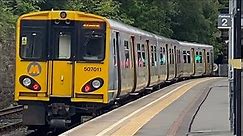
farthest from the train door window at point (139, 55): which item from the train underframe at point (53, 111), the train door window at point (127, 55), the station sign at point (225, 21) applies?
the station sign at point (225, 21)

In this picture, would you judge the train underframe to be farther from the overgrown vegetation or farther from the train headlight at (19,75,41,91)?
the overgrown vegetation

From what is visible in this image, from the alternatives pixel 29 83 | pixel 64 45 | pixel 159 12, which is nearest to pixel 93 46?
pixel 64 45

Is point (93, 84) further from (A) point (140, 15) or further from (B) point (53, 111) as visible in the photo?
(A) point (140, 15)

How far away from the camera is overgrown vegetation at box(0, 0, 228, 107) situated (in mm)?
26844

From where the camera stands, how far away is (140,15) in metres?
53.5

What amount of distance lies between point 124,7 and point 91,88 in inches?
1452

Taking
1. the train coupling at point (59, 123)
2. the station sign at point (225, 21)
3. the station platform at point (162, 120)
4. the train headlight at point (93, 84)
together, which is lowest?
the train coupling at point (59, 123)

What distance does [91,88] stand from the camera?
51.5 feet

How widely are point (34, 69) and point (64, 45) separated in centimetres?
94

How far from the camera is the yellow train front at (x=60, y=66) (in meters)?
15.6

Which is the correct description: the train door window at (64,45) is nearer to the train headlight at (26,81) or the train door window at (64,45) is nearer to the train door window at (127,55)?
the train headlight at (26,81)

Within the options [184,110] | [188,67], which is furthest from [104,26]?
[188,67]

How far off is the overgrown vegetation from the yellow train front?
9.89 m

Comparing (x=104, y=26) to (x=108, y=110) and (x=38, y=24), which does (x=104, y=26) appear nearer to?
(x=38, y=24)
